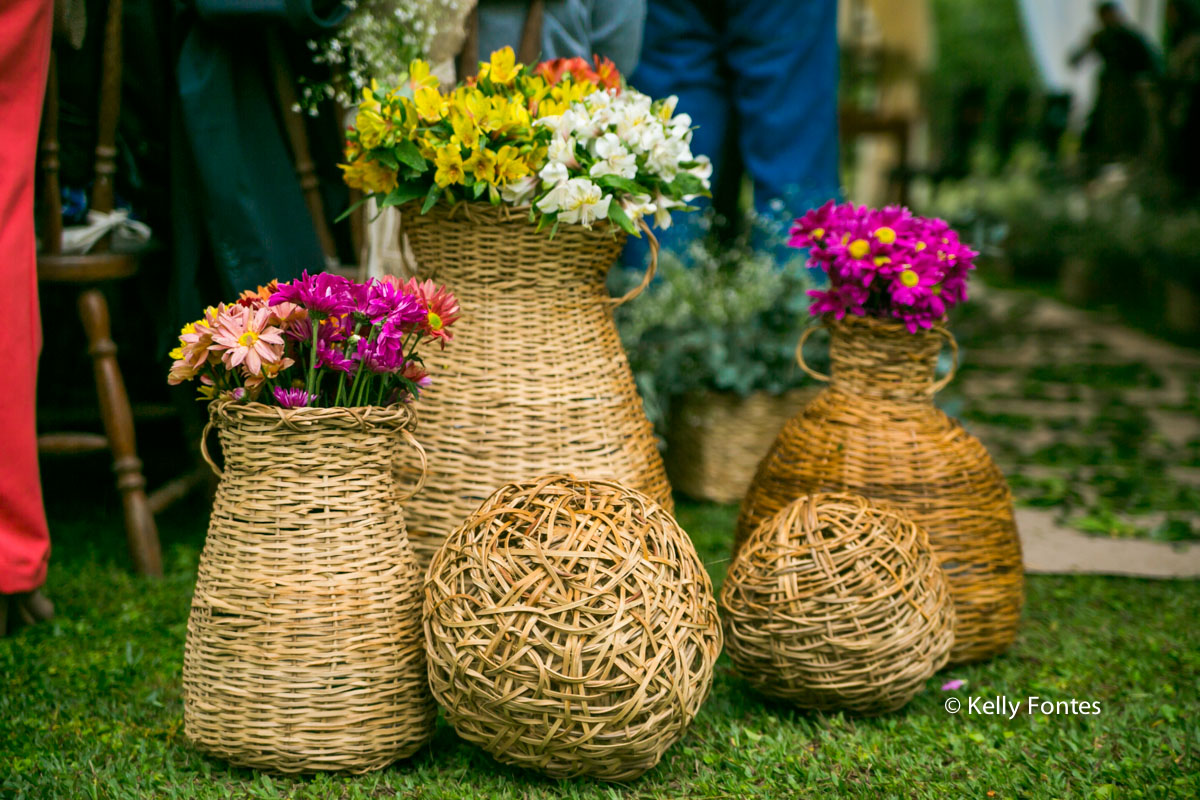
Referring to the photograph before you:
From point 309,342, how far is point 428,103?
1.60ft

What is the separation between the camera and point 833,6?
3109mm

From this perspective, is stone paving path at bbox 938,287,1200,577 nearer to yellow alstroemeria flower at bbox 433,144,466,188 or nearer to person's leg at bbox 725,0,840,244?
person's leg at bbox 725,0,840,244

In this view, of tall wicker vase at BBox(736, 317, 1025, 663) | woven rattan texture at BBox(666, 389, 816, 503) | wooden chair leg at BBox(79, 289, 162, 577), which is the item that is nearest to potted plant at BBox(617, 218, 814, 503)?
woven rattan texture at BBox(666, 389, 816, 503)

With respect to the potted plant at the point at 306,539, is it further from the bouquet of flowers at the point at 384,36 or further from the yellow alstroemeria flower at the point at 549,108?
the bouquet of flowers at the point at 384,36

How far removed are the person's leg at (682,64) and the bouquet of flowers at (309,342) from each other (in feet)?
5.34

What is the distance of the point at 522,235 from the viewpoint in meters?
1.77

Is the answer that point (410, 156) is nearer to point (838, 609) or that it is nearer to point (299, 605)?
point (299, 605)

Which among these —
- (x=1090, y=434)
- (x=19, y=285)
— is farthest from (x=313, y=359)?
(x=1090, y=434)

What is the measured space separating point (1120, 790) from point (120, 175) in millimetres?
2470

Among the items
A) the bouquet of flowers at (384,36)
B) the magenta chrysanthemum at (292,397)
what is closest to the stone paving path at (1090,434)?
the bouquet of flowers at (384,36)

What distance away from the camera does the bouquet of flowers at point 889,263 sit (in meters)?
1.81

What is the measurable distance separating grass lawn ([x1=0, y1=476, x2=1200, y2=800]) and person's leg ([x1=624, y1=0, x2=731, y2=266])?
1530mm

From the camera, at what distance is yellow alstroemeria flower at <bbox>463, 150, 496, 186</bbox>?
1.64 meters

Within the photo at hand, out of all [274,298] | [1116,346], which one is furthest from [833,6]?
[1116,346]
